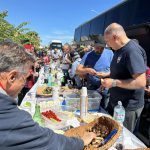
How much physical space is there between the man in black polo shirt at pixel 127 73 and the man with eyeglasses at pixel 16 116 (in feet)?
4.44

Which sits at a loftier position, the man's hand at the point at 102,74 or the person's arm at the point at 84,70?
the person's arm at the point at 84,70

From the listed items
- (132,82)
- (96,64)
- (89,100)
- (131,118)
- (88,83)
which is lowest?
(131,118)

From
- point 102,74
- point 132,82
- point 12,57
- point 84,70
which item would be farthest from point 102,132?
point 84,70

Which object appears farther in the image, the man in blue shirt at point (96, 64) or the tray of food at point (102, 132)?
the man in blue shirt at point (96, 64)

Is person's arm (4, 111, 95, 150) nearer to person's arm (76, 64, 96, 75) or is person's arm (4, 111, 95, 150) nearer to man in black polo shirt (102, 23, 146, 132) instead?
man in black polo shirt (102, 23, 146, 132)

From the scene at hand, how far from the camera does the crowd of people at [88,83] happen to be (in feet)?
4.28

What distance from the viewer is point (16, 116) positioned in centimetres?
131

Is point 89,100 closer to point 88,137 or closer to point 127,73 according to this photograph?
point 127,73

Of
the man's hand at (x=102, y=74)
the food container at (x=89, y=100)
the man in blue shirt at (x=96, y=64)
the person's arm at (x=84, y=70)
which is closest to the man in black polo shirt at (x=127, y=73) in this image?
the food container at (x=89, y=100)

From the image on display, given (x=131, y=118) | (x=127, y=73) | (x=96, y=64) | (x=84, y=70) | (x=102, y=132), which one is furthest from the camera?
(x=96, y=64)

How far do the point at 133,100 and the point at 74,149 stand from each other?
1498mm

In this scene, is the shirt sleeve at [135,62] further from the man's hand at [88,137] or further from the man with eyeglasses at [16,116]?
the man with eyeglasses at [16,116]

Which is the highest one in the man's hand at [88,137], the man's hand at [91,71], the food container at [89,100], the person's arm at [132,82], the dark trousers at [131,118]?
the man's hand at [91,71]

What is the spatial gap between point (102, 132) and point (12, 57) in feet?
3.15
